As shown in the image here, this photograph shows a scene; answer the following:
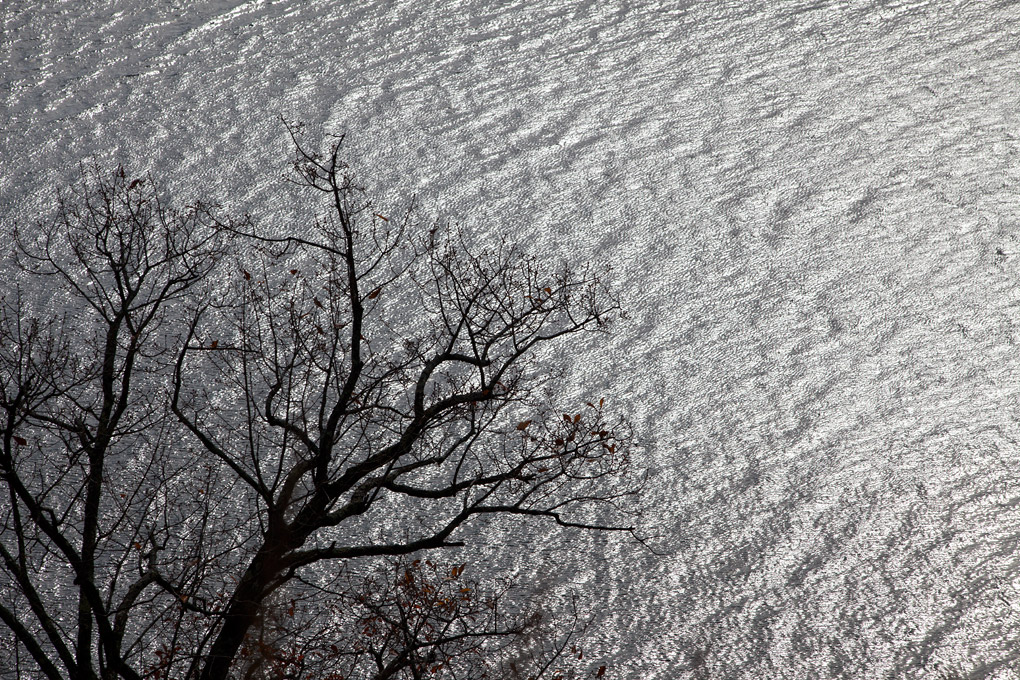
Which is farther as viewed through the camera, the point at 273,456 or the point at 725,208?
the point at 725,208

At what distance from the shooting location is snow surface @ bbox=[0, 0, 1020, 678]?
13211mm

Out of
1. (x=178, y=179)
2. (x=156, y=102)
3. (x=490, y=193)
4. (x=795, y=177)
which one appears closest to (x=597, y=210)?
(x=490, y=193)

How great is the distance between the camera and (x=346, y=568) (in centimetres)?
1295

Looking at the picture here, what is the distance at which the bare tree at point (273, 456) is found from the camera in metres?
8.91

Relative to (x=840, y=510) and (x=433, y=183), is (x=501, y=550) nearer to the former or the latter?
(x=840, y=510)

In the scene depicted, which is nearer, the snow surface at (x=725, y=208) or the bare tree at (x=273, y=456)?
the bare tree at (x=273, y=456)

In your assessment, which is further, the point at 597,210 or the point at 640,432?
the point at 597,210

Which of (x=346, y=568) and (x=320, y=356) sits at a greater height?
(x=320, y=356)

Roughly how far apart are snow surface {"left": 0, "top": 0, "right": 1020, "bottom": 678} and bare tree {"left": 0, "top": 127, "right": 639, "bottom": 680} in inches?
44.5

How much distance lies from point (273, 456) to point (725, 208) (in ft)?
35.3

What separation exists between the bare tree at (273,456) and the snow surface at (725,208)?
113cm

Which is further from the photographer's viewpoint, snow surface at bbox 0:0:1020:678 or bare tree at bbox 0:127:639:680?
snow surface at bbox 0:0:1020:678

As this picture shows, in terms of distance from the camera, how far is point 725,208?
68.4 feet

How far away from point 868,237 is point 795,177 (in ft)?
7.36
